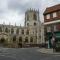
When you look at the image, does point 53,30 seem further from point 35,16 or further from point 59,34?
point 35,16

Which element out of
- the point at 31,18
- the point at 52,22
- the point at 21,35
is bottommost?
the point at 21,35

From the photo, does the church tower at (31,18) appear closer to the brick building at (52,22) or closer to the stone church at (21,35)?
the stone church at (21,35)

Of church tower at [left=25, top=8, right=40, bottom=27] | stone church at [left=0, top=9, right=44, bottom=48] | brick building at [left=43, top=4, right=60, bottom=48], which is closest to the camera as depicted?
brick building at [left=43, top=4, right=60, bottom=48]

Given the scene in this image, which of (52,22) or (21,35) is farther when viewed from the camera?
(21,35)

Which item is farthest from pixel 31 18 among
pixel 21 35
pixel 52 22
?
pixel 52 22

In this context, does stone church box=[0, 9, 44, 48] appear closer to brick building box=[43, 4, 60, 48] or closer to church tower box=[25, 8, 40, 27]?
church tower box=[25, 8, 40, 27]

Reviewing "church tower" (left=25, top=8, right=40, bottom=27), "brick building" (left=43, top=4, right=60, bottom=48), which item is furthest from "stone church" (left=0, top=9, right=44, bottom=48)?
"brick building" (left=43, top=4, right=60, bottom=48)

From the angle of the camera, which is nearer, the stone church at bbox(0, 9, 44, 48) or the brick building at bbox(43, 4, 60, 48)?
the brick building at bbox(43, 4, 60, 48)

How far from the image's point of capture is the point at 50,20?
54312mm

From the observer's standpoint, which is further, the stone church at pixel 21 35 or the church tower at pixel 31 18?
the church tower at pixel 31 18

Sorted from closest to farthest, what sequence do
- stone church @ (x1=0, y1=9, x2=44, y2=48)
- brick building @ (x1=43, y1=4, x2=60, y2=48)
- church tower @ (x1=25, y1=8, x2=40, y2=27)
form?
brick building @ (x1=43, y1=4, x2=60, y2=48) → stone church @ (x1=0, y1=9, x2=44, y2=48) → church tower @ (x1=25, y1=8, x2=40, y2=27)

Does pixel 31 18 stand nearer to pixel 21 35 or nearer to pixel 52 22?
pixel 21 35

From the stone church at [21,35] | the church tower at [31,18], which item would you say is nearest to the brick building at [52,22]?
the stone church at [21,35]

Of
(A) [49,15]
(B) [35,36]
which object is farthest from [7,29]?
(A) [49,15]
